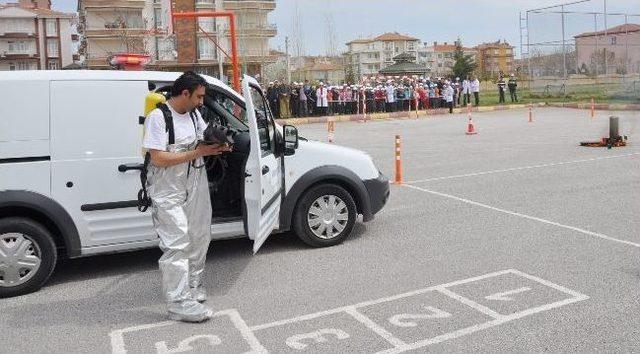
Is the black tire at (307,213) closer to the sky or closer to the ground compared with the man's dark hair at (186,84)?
closer to the ground

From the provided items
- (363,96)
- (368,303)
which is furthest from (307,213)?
(363,96)

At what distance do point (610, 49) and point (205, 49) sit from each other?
43.4m

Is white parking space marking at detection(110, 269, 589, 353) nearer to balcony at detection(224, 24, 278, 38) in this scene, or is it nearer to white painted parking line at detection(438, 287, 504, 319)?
white painted parking line at detection(438, 287, 504, 319)

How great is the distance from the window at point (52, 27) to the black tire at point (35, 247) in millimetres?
101588

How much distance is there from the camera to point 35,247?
5.37m

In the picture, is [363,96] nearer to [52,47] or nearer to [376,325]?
[376,325]

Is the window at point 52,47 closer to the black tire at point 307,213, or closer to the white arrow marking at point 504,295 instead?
the black tire at point 307,213

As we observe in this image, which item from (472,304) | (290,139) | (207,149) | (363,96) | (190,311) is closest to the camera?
(207,149)

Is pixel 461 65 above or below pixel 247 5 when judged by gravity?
below

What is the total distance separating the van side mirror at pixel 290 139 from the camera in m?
6.13

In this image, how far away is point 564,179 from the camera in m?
10.7

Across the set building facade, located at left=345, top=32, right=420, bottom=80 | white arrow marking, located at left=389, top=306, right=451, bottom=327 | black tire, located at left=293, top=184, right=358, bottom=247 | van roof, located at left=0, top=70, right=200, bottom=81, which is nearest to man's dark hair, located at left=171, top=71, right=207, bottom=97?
van roof, located at left=0, top=70, right=200, bottom=81

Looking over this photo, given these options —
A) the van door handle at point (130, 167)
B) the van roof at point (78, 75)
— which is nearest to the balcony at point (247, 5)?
the van roof at point (78, 75)

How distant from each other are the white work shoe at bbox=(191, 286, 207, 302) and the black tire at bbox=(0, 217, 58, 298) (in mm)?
1387
